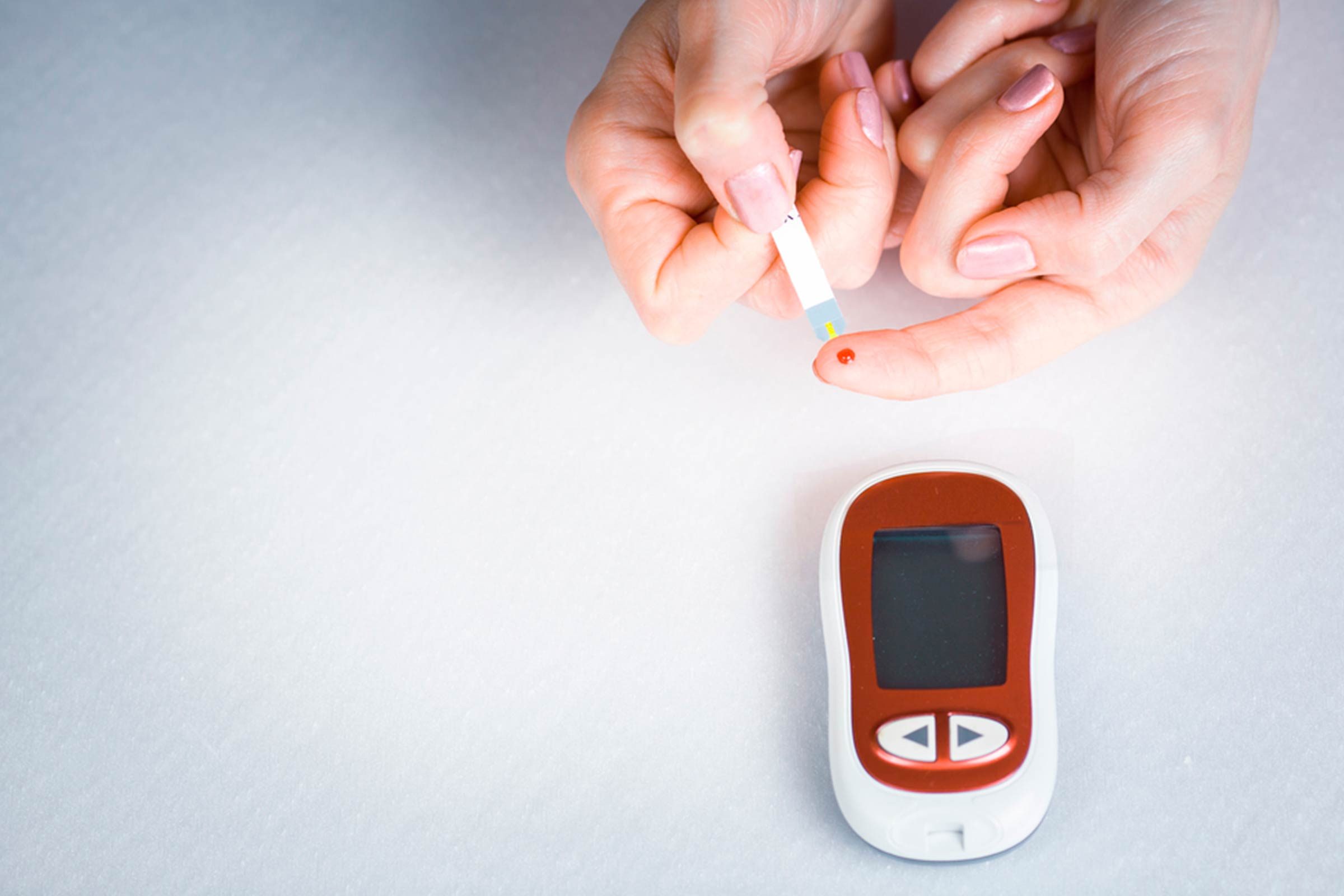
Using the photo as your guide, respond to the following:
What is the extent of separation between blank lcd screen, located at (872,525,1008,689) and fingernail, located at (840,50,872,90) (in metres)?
0.34

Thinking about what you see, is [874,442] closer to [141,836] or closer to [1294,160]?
[1294,160]

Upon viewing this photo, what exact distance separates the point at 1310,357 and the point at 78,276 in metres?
0.95

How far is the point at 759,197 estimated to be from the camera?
580mm

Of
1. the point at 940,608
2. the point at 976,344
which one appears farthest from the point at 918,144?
the point at 940,608

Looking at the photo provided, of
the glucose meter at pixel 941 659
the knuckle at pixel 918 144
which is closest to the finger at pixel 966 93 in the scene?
the knuckle at pixel 918 144

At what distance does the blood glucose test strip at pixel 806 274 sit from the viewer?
2.05 ft

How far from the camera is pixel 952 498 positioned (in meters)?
0.60

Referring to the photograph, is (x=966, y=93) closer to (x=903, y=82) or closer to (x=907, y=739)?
(x=903, y=82)

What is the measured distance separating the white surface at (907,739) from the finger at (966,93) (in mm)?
385

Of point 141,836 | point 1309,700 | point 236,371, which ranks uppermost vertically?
point 236,371

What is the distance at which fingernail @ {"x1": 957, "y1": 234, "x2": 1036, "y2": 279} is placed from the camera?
0.62 meters

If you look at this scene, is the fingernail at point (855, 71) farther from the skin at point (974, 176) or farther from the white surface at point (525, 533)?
the white surface at point (525, 533)

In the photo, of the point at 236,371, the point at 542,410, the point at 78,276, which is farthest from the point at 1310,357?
the point at 78,276

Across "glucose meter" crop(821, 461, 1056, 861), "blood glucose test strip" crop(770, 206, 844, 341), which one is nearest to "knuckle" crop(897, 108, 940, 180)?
"blood glucose test strip" crop(770, 206, 844, 341)
